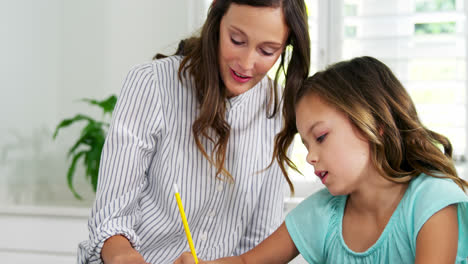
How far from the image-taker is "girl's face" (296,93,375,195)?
40.6 inches

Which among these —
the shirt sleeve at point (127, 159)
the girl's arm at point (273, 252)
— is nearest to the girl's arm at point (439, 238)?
the girl's arm at point (273, 252)

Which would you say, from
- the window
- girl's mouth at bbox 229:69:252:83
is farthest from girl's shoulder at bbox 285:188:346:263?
the window

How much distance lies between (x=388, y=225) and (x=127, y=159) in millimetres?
553

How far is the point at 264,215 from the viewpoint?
4.47 feet

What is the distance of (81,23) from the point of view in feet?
8.20

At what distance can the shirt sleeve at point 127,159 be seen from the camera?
113 cm

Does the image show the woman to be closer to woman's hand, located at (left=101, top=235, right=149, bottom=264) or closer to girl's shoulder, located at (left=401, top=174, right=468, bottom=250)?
woman's hand, located at (left=101, top=235, right=149, bottom=264)

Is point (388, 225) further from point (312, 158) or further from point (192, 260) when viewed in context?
point (192, 260)

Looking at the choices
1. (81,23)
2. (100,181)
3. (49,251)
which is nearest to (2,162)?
(49,251)

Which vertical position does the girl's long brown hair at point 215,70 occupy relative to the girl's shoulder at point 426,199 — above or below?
above

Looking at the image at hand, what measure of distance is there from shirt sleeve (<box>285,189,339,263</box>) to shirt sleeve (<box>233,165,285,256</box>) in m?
0.20

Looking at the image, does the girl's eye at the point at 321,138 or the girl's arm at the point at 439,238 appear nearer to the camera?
the girl's arm at the point at 439,238

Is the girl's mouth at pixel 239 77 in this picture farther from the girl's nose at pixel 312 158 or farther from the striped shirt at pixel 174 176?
the girl's nose at pixel 312 158

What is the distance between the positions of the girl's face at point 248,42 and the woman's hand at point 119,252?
0.40m
